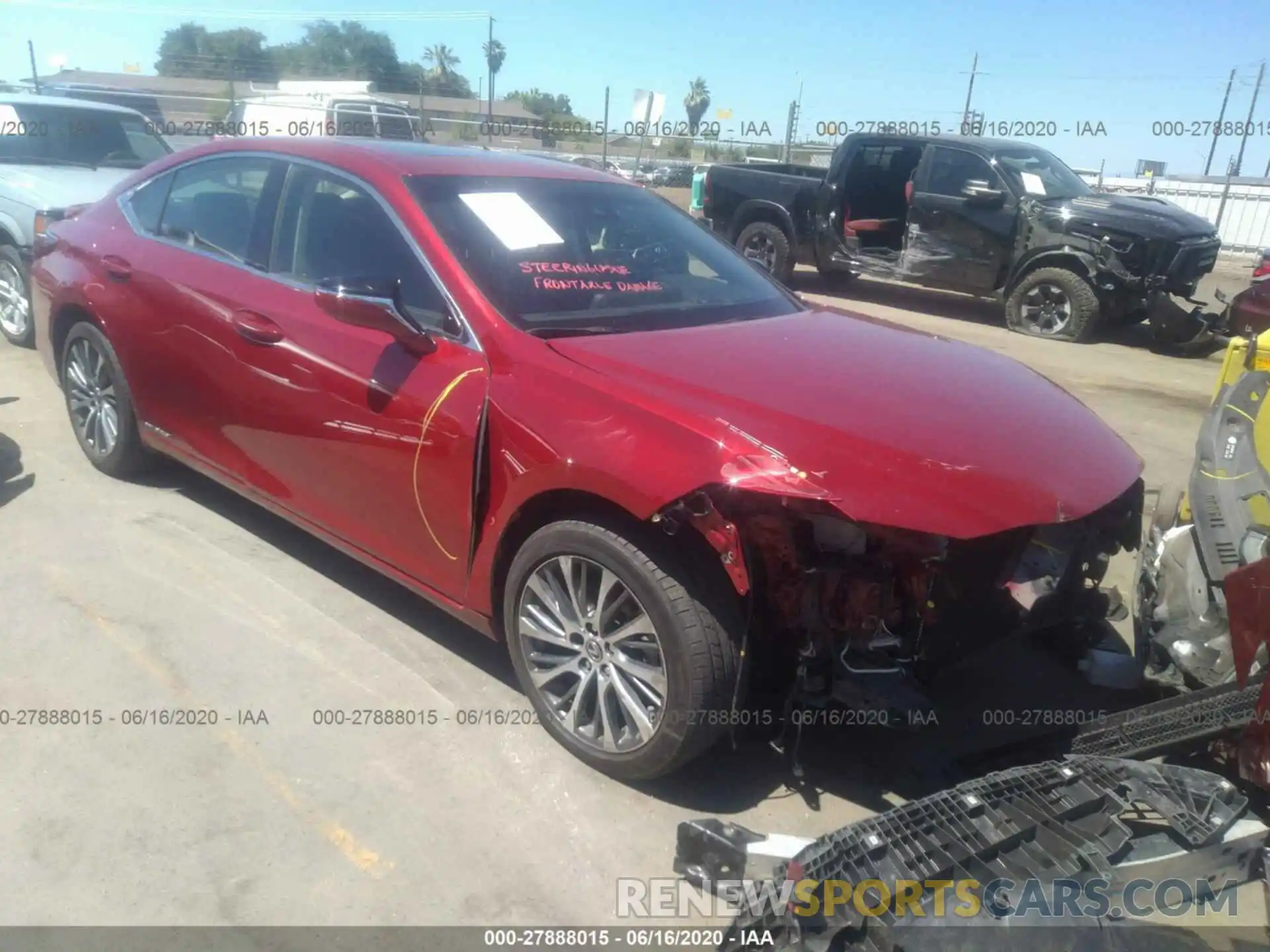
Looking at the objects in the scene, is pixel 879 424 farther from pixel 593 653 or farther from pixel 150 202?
pixel 150 202

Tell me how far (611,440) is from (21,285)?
6391 millimetres

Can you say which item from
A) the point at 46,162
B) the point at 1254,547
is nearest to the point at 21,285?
the point at 46,162

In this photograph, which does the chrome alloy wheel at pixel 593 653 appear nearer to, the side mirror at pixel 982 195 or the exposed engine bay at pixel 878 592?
the exposed engine bay at pixel 878 592

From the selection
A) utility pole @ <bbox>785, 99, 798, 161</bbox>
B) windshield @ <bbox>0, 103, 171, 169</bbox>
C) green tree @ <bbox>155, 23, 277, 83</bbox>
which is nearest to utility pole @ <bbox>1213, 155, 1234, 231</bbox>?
utility pole @ <bbox>785, 99, 798, 161</bbox>

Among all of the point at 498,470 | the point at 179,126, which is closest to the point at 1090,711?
the point at 498,470

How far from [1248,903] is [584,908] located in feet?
5.89

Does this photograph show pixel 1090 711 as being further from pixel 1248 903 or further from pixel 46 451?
pixel 46 451

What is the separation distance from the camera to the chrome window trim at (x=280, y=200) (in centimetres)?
321

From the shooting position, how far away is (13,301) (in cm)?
741

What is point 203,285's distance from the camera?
4090 mm

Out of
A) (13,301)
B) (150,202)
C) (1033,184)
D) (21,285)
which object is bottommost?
(13,301)

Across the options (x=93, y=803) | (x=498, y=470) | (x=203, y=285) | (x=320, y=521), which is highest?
(x=203, y=285)

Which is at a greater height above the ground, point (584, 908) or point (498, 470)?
point (498, 470)

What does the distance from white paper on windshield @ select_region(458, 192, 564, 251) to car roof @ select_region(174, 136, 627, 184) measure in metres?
0.17
